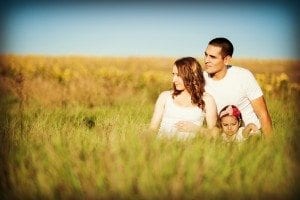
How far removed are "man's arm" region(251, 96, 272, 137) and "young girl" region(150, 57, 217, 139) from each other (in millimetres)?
340

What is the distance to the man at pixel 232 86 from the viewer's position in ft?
10.9

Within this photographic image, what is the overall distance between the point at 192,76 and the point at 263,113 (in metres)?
0.55

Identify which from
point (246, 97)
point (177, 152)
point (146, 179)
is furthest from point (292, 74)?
point (146, 179)

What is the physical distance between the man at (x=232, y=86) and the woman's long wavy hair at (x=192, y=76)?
130 millimetres

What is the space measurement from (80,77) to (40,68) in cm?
29

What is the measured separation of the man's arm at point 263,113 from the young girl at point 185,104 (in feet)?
1.11

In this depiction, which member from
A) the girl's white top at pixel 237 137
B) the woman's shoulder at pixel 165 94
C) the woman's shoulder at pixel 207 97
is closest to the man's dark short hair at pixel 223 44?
the woman's shoulder at pixel 207 97

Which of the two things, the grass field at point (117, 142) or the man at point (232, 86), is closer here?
the grass field at point (117, 142)

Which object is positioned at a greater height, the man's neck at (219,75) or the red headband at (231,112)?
the man's neck at (219,75)

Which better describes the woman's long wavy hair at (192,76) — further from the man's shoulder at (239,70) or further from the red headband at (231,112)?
the man's shoulder at (239,70)

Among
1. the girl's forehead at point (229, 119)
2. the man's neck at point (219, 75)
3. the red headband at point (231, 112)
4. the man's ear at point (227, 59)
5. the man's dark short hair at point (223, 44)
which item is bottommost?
the girl's forehead at point (229, 119)

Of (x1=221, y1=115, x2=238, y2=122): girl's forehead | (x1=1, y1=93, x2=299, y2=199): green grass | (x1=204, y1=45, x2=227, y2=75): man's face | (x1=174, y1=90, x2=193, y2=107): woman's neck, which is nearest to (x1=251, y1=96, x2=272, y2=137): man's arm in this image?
(x1=1, y1=93, x2=299, y2=199): green grass

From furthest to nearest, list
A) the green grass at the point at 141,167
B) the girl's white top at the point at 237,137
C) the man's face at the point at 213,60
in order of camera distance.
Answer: the man's face at the point at 213,60
the girl's white top at the point at 237,137
the green grass at the point at 141,167

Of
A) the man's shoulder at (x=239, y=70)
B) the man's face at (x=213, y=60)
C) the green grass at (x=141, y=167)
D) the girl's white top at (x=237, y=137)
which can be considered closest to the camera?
the green grass at (x=141, y=167)
